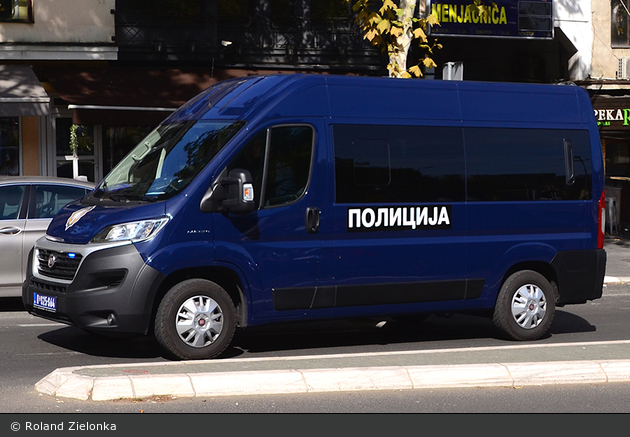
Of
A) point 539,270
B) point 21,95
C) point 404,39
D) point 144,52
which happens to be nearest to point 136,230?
point 539,270

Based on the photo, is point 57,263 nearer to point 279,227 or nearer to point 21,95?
point 279,227

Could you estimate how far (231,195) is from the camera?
26.2 ft

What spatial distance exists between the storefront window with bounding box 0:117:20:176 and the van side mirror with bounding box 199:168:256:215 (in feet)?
44.0

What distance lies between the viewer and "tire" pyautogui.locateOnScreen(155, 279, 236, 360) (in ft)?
26.1

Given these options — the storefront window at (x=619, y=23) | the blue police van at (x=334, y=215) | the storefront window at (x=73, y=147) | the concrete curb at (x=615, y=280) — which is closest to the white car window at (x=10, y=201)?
the blue police van at (x=334, y=215)

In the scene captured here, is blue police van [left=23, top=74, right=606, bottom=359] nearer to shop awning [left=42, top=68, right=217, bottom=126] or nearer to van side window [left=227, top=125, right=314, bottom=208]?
van side window [left=227, top=125, right=314, bottom=208]

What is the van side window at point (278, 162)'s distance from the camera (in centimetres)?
818

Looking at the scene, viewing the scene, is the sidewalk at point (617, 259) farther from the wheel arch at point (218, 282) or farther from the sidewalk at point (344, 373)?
the wheel arch at point (218, 282)

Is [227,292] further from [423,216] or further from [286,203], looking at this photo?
[423,216]

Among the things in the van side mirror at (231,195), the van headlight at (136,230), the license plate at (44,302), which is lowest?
the license plate at (44,302)

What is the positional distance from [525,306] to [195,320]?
11.2 feet

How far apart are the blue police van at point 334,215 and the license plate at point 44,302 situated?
0.03 metres

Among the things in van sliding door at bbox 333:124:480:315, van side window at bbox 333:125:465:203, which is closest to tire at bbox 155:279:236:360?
van sliding door at bbox 333:124:480:315

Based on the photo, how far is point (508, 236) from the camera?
9.38m
